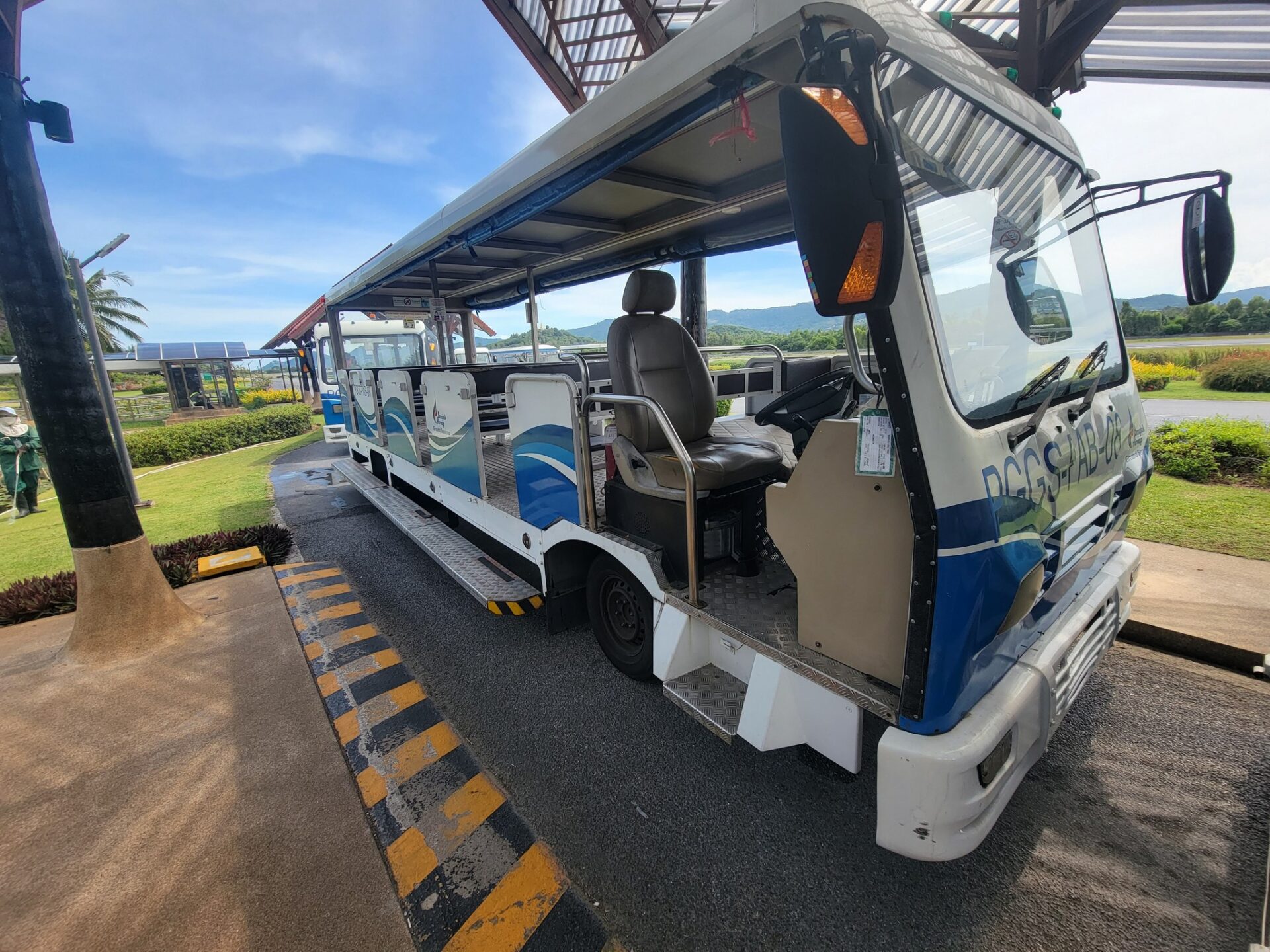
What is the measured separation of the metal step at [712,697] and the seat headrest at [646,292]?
1879mm

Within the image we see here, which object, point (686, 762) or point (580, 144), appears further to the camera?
point (686, 762)

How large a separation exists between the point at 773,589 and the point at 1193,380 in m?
14.2

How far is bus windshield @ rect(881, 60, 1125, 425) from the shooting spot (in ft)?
4.70

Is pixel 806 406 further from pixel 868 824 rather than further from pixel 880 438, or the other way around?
pixel 868 824

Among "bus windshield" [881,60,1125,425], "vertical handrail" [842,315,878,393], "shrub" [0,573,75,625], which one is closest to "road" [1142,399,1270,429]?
"bus windshield" [881,60,1125,425]

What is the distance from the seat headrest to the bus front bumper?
7.49 ft

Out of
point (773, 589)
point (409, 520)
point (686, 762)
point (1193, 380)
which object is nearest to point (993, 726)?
point (773, 589)

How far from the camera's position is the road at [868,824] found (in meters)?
1.62

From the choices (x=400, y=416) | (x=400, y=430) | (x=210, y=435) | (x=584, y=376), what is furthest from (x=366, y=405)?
(x=210, y=435)

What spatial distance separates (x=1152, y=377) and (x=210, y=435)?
66.3ft

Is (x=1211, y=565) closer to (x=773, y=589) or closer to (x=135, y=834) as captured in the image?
(x=773, y=589)

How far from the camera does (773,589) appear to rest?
2275mm

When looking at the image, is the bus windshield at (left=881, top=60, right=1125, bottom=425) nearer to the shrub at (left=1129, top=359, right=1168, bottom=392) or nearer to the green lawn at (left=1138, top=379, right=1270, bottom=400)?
the green lawn at (left=1138, top=379, right=1270, bottom=400)

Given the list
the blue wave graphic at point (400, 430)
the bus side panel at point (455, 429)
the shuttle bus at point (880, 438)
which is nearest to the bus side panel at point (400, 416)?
the blue wave graphic at point (400, 430)
